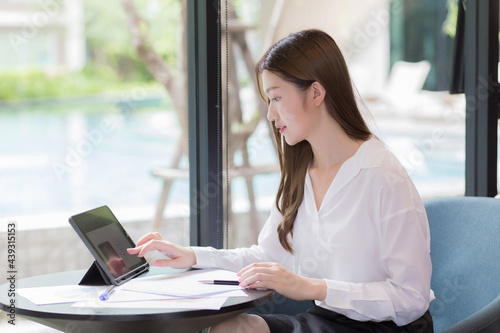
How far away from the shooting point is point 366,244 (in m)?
1.39

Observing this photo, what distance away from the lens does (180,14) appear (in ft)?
7.19

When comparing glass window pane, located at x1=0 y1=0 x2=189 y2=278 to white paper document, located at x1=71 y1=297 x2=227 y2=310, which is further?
glass window pane, located at x1=0 y1=0 x2=189 y2=278

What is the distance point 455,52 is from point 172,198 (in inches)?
45.9

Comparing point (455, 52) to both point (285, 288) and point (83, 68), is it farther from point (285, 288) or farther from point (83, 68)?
point (83, 68)

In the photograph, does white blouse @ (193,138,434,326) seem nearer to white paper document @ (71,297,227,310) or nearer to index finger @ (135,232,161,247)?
index finger @ (135,232,161,247)

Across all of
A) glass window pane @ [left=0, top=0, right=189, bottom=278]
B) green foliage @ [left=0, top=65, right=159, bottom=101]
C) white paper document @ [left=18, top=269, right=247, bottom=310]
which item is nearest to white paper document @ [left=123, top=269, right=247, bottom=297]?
white paper document @ [left=18, top=269, right=247, bottom=310]

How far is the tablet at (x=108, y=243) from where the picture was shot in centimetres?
132

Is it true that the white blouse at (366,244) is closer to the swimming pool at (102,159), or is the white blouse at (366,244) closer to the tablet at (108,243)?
the tablet at (108,243)

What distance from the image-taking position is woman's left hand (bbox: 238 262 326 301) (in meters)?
1.26

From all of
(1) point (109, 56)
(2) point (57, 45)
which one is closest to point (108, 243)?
(2) point (57, 45)

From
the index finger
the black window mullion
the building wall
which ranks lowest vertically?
the index finger

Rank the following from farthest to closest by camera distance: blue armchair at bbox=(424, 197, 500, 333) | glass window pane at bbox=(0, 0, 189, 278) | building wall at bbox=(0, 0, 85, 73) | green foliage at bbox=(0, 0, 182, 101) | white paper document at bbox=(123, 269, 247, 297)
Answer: building wall at bbox=(0, 0, 85, 73)
green foliage at bbox=(0, 0, 182, 101)
glass window pane at bbox=(0, 0, 189, 278)
blue armchair at bbox=(424, 197, 500, 333)
white paper document at bbox=(123, 269, 247, 297)

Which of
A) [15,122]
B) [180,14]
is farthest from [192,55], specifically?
[15,122]

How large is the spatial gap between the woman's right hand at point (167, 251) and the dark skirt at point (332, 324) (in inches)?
8.9
